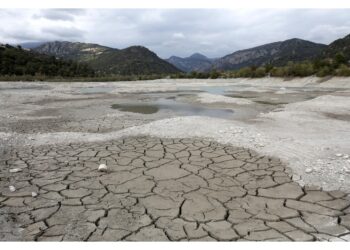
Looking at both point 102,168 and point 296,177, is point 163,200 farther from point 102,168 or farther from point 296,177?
point 296,177

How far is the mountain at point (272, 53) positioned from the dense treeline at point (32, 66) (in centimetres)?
5905

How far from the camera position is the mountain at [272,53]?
102 m

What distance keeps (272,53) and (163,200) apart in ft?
473

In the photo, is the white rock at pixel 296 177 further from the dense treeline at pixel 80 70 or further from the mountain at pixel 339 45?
the mountain at pixel 339 45

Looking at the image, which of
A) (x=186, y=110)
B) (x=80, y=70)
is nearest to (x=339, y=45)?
(x=80, y=70)

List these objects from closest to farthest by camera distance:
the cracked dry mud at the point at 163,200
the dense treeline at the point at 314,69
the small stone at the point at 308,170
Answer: the cracked dry mud at the point at 163,200, the small stone at the point at 308,170, the dense treeline at the point at 314,69

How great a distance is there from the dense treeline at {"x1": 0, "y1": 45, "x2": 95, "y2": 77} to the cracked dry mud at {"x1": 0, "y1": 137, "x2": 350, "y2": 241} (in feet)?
133

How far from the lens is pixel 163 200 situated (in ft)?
14.1

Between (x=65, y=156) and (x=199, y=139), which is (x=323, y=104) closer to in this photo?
Result: (x=199, y=139)

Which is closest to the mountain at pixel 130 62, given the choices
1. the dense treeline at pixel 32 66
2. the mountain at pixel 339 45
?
the dense treeline at pixel 32 66

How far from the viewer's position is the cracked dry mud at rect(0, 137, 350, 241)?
11.5 feet
